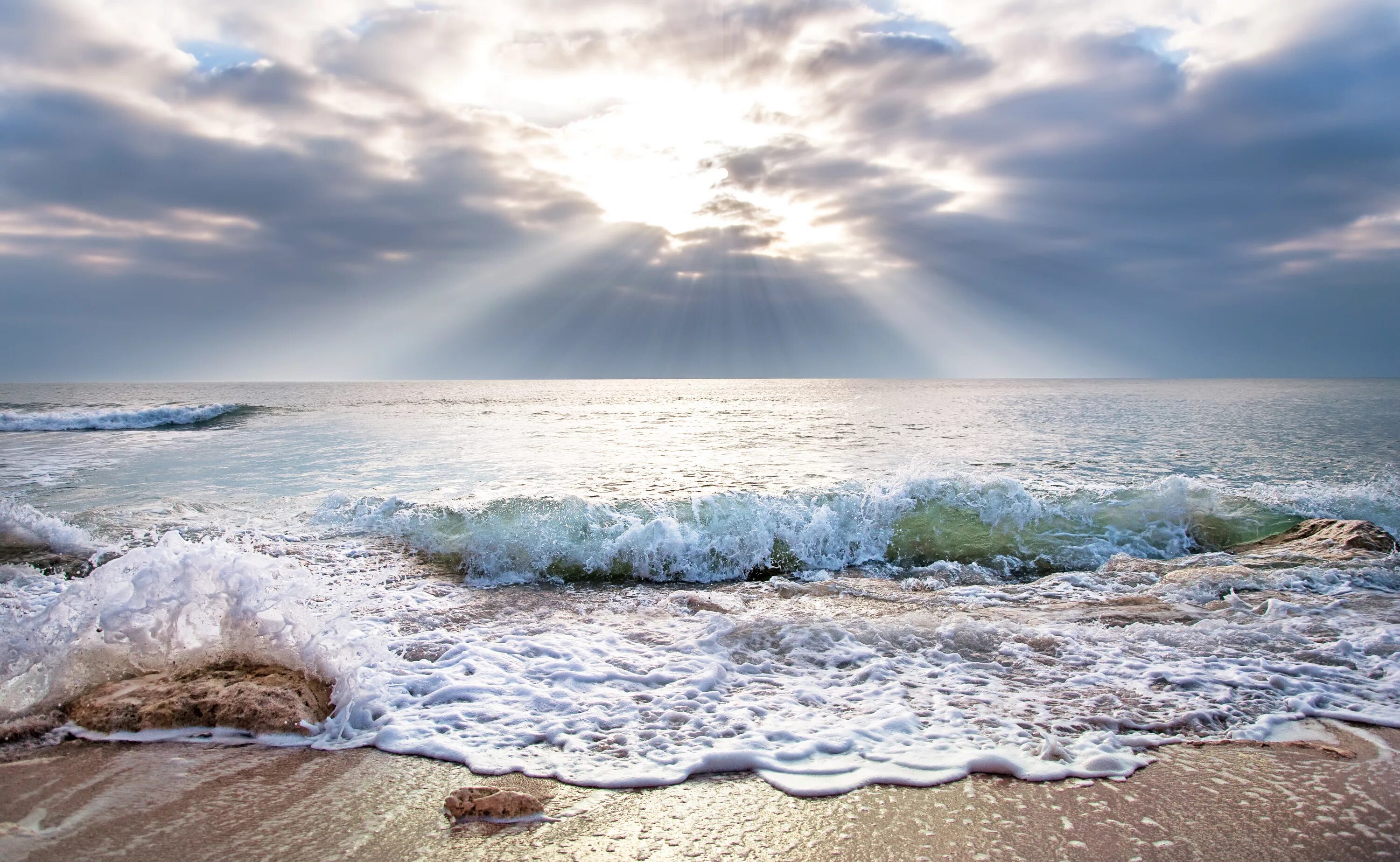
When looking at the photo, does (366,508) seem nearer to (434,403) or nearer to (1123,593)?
(1123,593)

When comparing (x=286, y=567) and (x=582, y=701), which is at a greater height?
(x=286, y=567)

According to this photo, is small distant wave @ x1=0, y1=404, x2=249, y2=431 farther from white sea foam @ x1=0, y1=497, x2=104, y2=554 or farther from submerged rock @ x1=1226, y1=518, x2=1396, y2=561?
submerged rock @ x1=1226, y1=518, x2=1396, y2=561

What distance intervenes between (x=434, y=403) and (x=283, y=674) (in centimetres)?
5859

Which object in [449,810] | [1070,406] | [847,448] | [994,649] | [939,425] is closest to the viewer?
[449,810]

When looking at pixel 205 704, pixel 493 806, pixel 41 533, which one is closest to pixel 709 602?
pixel 493 806

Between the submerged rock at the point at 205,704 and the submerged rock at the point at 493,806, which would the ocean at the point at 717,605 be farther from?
the submerged rock at the point at 493,806

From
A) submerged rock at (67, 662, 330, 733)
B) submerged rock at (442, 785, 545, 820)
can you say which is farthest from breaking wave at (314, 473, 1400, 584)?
submerged rock at (442, 785, 545, 820)

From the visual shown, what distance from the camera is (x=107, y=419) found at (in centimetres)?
3788

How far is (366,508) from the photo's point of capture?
37.4ft

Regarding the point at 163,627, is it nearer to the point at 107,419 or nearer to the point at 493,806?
the point at 493,806

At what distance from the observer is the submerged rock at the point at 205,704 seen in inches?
161

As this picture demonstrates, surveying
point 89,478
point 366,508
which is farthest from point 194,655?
point 89,478

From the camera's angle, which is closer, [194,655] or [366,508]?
[194,655]

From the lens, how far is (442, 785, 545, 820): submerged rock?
3.16 m
